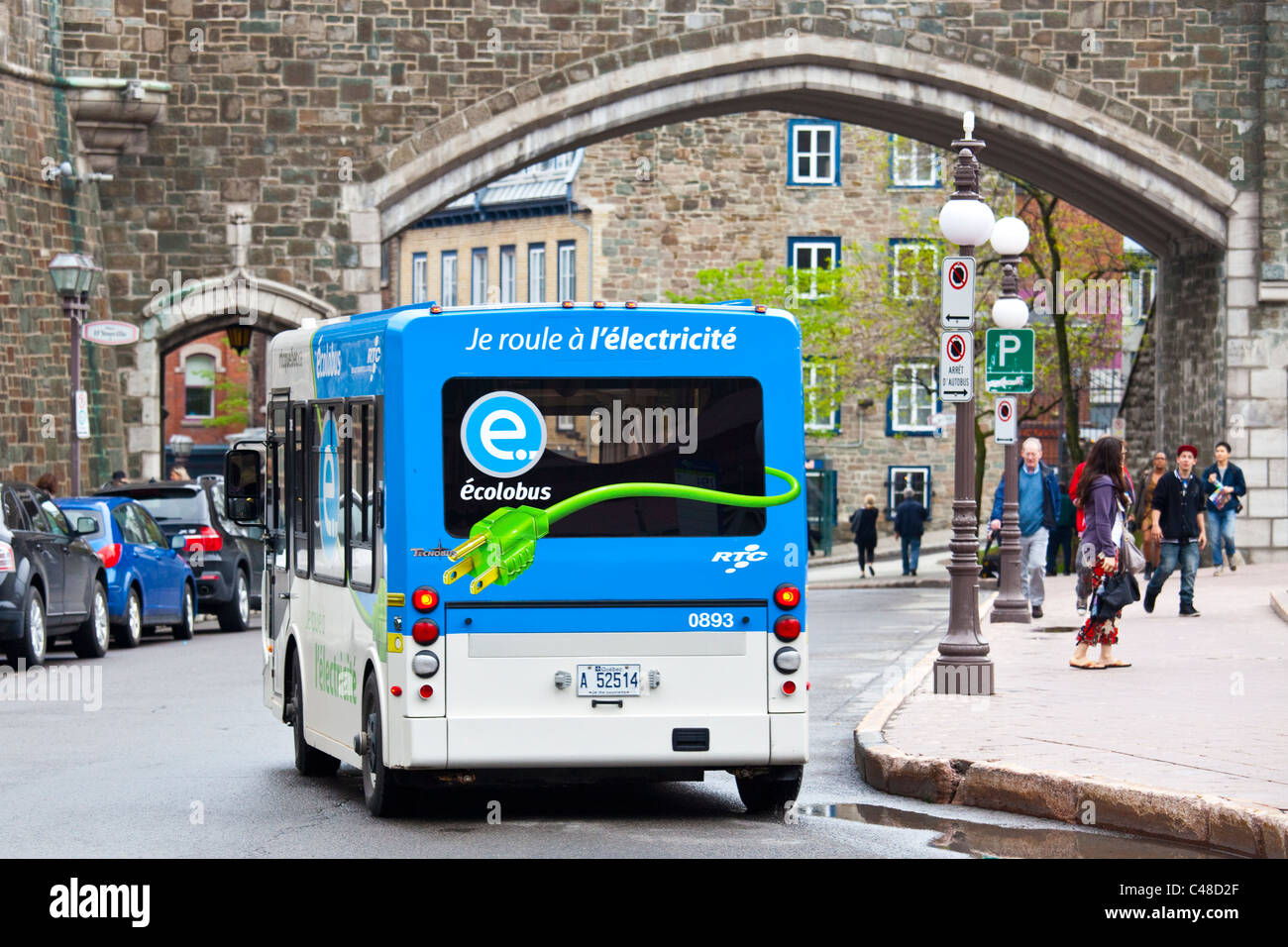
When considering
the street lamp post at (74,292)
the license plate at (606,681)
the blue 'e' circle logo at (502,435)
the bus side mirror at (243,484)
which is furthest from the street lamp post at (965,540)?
the street lamp post at (74,292)

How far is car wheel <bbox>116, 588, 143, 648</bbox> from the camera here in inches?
893

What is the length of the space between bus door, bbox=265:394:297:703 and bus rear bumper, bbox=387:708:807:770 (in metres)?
2.57

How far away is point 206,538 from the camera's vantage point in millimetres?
25969

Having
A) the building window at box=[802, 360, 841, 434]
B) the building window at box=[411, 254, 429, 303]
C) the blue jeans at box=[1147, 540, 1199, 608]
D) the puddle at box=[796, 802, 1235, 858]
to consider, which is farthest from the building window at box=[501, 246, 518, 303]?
the puddle at box=[796, 802, 1235, 858]

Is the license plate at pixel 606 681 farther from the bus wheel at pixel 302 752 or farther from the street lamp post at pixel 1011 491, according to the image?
the street lamp post at pixel 1011 491

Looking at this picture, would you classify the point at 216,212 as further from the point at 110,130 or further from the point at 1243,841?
the point at 1243,841

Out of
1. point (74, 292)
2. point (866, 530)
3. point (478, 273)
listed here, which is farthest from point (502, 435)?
point (478, 273)

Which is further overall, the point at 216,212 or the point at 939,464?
the point at 939,464

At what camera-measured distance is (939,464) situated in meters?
54.4

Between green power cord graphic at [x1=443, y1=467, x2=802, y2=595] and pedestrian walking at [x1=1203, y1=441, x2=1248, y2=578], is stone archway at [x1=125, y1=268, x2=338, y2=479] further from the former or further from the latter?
green power cord graphic at [x1=443, y1=467, x2=802, y2=595]

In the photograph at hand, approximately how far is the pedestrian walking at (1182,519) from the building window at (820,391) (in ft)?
91.3
